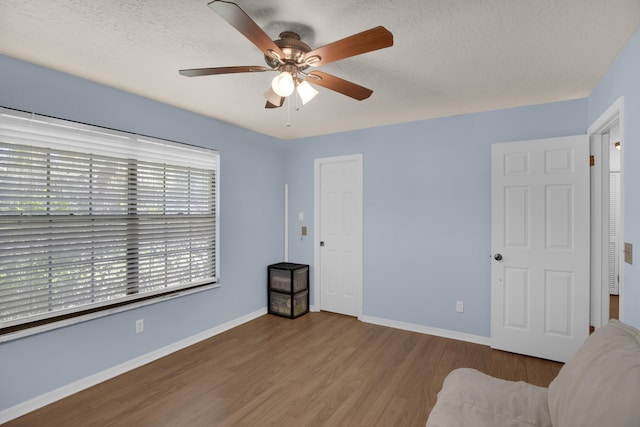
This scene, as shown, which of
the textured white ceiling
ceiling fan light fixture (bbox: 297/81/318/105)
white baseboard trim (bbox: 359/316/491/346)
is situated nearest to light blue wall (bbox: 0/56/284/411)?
the textured white ceiling

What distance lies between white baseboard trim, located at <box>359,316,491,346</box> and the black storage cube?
2.71 feet

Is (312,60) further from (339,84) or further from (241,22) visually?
(241,22)

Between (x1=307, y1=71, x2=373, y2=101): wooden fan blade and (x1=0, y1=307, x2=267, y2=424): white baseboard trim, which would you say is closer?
(x1=307, y1=71, x2=373, y2=101): wooden fan blade

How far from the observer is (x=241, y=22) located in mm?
1313

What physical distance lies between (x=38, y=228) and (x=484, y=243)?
12.7ft

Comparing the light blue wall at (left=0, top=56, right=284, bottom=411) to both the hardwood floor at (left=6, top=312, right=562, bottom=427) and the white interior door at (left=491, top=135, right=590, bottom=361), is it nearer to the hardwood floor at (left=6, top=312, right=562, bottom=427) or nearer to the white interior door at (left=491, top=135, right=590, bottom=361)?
the hardwood floor at (left=6, top=312, right=562, bottom=427)

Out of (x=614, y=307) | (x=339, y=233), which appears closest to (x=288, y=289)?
(x=339, y=233)

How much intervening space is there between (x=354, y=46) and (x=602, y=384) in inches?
63.7

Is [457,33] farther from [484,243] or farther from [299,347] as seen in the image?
[299,347]

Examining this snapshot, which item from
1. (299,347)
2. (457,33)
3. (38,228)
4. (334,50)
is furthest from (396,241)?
(38,228)

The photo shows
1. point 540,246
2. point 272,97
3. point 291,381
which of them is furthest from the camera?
point 540,246

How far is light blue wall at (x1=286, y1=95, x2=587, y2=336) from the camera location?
3.24m

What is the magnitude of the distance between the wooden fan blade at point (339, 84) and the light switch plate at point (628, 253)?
1785 millimetres

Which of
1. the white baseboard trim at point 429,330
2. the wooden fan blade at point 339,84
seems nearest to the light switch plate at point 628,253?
the white baseboard trim at point 429,330
